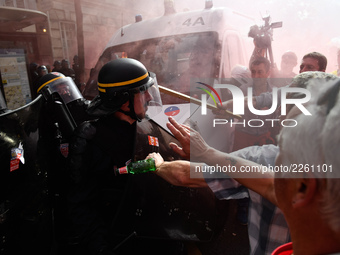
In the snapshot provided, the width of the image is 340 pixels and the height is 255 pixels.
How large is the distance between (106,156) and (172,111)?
1.54 m

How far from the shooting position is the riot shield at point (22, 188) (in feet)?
4.18

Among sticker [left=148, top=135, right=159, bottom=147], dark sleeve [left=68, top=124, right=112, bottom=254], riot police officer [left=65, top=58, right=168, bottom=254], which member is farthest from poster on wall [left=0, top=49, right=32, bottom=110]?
sticker [left=148, top=135, right=159, bottom=147]

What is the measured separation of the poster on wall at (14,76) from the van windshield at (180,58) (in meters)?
2.07

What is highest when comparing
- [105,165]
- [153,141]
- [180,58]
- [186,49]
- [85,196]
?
[186,49]

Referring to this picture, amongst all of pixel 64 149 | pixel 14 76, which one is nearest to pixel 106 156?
pixel 64 149

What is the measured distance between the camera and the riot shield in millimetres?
1274

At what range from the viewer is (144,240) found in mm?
1805

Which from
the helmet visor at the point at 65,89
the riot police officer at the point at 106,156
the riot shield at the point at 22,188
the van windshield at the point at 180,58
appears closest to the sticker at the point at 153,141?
the riot police officer at the point at 106,156

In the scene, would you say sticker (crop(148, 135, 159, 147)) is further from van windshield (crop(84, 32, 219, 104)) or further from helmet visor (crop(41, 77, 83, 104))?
van windshield (crop(84, 32, 219, 104))

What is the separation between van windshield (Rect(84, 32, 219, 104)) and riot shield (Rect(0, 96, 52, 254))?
2.12 m

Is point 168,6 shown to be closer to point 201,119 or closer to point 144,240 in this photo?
point 201,119

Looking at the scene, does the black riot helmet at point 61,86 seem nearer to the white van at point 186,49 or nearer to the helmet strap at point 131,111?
the white van at point 186,49

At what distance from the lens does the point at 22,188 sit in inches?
53.8

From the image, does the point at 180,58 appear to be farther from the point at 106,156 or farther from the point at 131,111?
the point at 106,156
